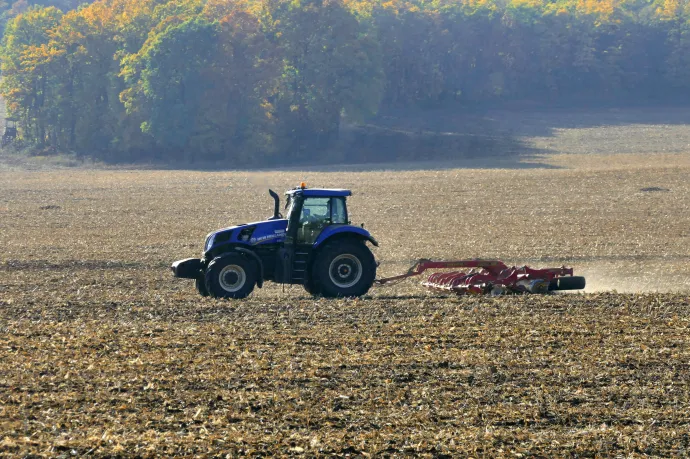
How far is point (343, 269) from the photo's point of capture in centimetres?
1817

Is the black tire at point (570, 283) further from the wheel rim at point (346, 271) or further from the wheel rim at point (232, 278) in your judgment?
the wheel rim at point (232, 278)

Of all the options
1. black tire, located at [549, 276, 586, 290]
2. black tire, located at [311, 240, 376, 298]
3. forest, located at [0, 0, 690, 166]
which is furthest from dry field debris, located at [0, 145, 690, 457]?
forest, located at [0, 0, 690, 166]

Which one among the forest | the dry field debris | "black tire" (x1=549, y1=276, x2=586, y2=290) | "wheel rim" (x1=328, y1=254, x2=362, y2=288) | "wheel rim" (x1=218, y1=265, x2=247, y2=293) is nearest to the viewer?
the dry field debris

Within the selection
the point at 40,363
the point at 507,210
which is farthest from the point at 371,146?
the point at 40,363

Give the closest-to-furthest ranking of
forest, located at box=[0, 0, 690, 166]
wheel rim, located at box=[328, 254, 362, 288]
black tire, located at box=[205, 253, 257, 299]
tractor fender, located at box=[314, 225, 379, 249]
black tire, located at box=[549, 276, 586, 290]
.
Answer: black tire, located at box=[205, 253, 257, 299] → tractor fender, located at box=[314, 225, 379, 249] → wheel rim, located at box=[328, 254, 362, 288] → black tire, located at box=[549, 276, 586, 290] → forest, located at box=[0, 0, 690, 166]

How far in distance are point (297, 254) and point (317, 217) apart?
792mm

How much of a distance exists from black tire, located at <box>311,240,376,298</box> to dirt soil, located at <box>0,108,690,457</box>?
1.33 ft

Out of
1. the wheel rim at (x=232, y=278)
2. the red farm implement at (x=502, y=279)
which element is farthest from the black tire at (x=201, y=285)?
the red farm implement at (x=502, y=279)

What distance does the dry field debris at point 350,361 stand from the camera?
9.73 m

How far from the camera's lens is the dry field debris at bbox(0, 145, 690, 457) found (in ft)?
31.9

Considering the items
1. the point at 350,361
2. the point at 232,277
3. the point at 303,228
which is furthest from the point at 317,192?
the point at 350,361

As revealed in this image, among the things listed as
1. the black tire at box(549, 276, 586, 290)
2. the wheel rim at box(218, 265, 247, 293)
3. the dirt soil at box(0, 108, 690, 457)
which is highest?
the wheel rim at box(218, 265, 247, 293)

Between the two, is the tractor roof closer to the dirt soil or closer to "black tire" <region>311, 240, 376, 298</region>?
"black tire" <region>311, 240, 376, 298</region>

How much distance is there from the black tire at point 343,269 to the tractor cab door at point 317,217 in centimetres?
40
